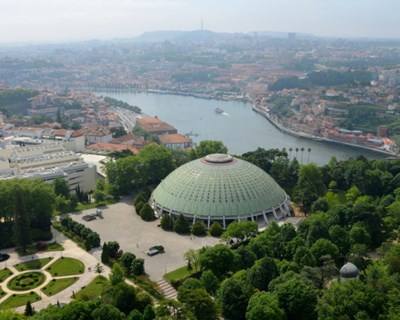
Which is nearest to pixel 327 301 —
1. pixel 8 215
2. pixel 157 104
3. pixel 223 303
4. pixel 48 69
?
pixel 223 303

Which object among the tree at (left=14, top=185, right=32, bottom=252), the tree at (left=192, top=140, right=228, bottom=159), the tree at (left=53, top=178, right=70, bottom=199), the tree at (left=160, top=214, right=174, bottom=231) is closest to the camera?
the tree at (left=14, top=185, right=32, bottom=252)

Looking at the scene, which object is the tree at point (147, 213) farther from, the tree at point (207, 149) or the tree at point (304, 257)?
the tree at point (207, 149)

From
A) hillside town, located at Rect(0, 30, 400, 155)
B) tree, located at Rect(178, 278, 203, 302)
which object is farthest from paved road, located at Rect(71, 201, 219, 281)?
hillside town, located at Rect(0, 30, 400, 155)

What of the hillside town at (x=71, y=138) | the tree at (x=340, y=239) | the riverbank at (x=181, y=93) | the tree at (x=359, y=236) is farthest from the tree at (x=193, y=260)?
the riverbank at (x=181, y=93)

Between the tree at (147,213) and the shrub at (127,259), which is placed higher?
the shrub at (127,259)

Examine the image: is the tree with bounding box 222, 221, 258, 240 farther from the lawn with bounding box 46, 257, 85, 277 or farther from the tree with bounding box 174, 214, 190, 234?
the lawn with bounding box 46, 257, 85, 277

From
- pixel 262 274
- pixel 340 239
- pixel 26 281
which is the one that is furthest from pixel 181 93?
pixel 262 274
